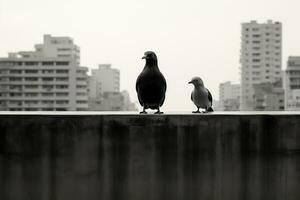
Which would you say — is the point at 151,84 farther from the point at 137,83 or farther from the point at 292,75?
the point at 292,75

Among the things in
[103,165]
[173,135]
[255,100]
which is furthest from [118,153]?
[255,100]

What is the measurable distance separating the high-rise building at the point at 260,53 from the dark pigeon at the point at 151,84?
94.7m

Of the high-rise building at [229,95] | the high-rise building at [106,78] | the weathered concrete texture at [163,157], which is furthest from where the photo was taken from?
the high-rise building at [106,78]

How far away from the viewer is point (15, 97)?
261ft

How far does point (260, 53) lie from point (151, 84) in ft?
325

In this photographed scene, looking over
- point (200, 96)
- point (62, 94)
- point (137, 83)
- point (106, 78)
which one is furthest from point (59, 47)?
point (137, 83)

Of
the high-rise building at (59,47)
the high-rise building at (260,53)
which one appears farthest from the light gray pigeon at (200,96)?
the high-rise building at (260,53)

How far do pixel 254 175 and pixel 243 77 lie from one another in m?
96.5

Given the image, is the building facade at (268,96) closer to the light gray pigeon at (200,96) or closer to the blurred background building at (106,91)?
the blurred background building at (106,91)

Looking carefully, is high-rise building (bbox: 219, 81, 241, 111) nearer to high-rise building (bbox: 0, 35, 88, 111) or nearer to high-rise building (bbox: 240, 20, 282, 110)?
high-rise building (bbox: 240, 20, 282, 110)

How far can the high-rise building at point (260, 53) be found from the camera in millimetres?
100125

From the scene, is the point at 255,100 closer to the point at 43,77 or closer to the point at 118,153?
the point at 43,77

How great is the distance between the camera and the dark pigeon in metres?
5.47

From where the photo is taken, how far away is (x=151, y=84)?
546 cm
